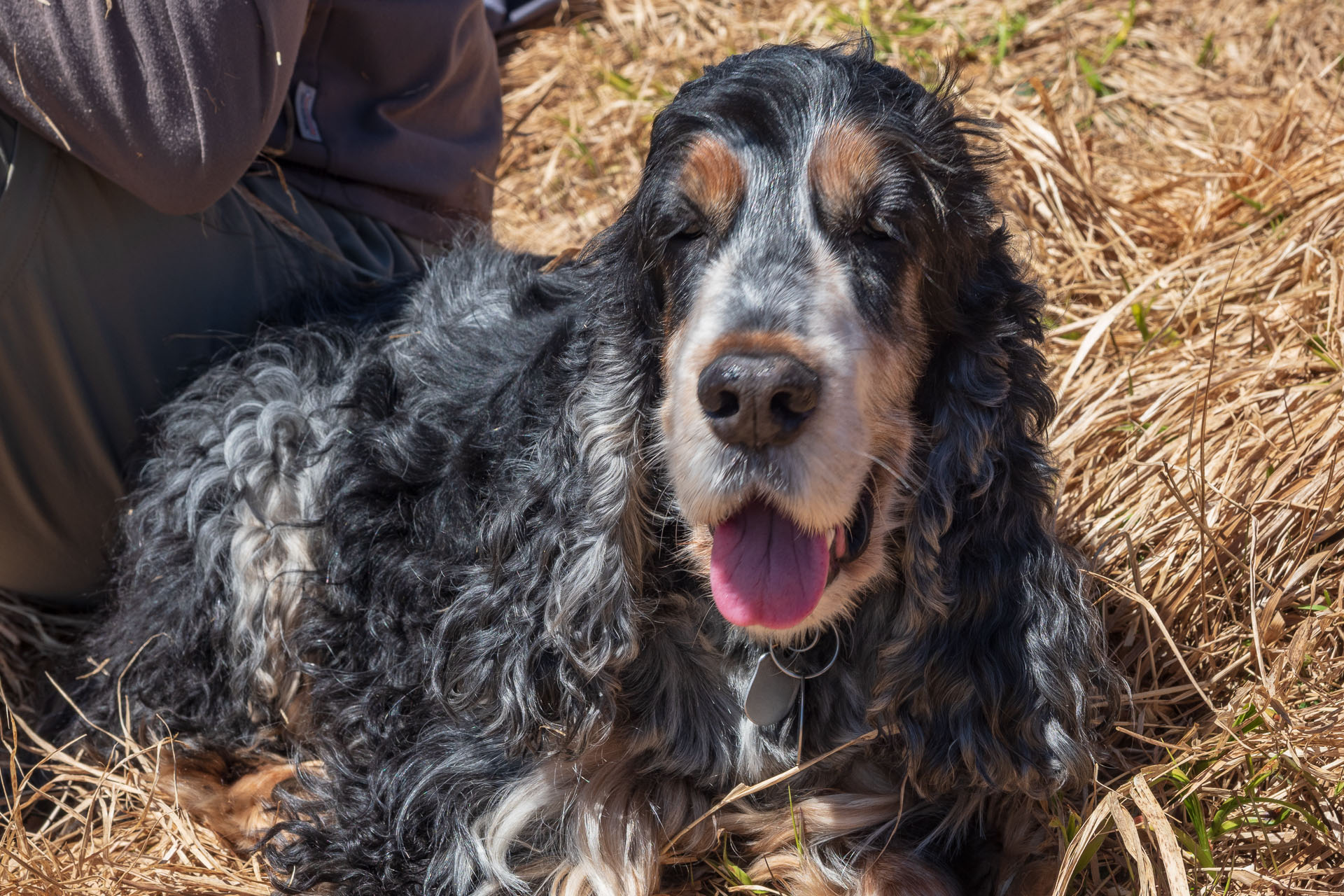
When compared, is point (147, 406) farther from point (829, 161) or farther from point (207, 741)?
point (829, 161)

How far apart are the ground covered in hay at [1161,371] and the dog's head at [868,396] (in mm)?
370

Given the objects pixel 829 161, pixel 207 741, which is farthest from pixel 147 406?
pixel 829 161

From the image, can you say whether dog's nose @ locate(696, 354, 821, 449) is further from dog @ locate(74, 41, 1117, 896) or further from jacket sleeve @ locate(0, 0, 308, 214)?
jacket sleeve @ locate(0, 0, 308, 214)

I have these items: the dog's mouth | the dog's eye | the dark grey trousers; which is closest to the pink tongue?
the dog's mouth

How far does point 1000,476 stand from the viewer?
225 centimetres

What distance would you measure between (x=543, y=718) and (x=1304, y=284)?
2.66m

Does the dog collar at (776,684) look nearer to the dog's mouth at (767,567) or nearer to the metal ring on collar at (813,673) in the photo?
the metal ring on collar at (813,673)

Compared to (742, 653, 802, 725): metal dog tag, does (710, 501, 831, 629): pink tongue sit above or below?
above

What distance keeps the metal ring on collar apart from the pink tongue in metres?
0.26

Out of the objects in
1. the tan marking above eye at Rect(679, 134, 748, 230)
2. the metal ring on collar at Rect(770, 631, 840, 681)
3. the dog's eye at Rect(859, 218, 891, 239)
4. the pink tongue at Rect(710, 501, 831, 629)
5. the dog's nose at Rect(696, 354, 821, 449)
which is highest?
the tan marking above eye at Rect(679, 134, 748, 230)

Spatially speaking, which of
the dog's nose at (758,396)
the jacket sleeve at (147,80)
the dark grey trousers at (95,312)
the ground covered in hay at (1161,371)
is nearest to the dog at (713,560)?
the dog's nose at (758,396)

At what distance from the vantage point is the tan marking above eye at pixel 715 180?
2109 millimetres

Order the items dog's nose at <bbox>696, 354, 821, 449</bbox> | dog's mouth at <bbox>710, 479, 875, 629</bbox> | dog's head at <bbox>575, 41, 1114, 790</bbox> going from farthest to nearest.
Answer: dog's mouth at <bbox>710, 479, 875, 629</bbox> < dog's head at <bbox>575, 41, 1114, 790</bbox> < dog's nose at <bbox>696, 354, 821, 449</bbox>

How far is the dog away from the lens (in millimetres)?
2078
